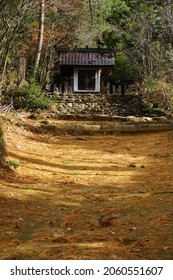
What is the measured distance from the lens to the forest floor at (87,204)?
3883 mm

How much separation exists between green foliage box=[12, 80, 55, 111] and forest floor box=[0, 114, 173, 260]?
24.8 ft

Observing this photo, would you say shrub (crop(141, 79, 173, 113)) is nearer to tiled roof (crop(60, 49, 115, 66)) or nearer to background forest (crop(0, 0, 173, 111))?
background forest (crop(0, 0, 173, 111))

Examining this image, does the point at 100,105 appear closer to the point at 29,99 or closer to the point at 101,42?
the point at 29,99

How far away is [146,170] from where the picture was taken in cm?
811

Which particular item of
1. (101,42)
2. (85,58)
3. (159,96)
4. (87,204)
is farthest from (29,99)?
(87,204)

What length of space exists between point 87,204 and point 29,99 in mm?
13227

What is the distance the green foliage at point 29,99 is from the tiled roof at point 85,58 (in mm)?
10086

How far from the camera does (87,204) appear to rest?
5594 millimetres

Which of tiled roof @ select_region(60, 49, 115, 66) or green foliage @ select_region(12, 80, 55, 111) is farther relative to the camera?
tiled roof @ select_region(60, 49, 115, 66)

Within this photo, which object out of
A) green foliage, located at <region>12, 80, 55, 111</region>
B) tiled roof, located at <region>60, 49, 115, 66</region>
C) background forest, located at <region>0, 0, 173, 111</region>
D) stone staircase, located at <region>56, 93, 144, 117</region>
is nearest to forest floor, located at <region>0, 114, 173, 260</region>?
background forest, located at <region>0, 0, 173, 111</region>

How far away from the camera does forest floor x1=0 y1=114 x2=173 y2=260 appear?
12.7 ft

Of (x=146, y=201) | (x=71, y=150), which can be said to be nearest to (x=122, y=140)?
(x=71, y=150)

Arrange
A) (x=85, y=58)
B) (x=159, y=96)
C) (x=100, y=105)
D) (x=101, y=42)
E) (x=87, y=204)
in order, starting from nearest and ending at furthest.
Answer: (x=87, y=204) < (x=159, y=96) < (x=100, y=105) < (x=101, y=42) < (x=85, y=58)

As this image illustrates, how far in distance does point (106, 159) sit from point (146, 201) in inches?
→ 155
